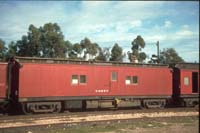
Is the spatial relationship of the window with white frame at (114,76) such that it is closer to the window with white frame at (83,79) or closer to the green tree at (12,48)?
the window with white frame at (83,79)

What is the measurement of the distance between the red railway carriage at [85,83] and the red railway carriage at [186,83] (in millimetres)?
893

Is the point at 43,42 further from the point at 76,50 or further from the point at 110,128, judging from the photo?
the point at 110,128

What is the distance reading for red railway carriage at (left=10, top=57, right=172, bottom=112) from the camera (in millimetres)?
21641

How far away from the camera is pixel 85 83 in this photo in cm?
2372

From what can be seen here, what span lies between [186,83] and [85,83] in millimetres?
10229

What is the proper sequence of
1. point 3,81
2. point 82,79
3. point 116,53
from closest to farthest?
point 3,81 < point 82,79 < point 116,53

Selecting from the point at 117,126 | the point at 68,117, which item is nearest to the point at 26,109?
the point at 68,117

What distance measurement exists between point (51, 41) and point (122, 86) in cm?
4354

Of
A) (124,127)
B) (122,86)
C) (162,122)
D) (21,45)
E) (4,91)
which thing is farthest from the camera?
(21,45)

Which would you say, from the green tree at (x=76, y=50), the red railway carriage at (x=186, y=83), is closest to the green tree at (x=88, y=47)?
the green tree at (x=76, y=50)

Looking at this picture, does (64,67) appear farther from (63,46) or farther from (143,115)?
(63,46)

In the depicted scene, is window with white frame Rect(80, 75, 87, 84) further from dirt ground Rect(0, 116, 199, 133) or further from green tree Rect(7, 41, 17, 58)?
green tree Rect(7, 41, 17, 58)

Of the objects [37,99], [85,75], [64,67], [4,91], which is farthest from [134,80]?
[4,91]

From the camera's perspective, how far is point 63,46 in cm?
6725
